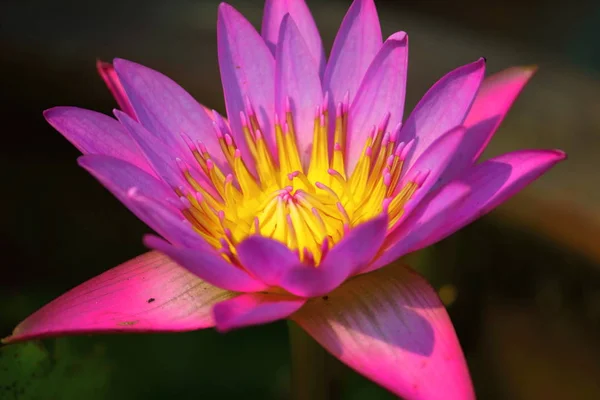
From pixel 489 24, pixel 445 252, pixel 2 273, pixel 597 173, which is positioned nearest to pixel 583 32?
pixel 489 24

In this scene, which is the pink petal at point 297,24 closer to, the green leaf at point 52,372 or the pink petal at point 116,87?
the pink petal at point 116,87

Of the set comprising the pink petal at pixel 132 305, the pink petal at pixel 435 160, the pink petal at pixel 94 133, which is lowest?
the pink petal at pixel 132 305

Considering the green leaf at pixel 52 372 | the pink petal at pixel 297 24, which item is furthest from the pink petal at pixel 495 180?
the green leaf at pixel 52 372

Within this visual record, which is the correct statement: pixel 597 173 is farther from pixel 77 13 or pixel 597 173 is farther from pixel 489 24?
pixel 77 13

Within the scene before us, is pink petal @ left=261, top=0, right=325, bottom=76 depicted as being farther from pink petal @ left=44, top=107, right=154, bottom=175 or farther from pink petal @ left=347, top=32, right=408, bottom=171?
pink petal @ left=44, top=107, right=154, bottom=175

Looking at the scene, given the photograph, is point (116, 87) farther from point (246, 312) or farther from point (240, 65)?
point (246, 312)

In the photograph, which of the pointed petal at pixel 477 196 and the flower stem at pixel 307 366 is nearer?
the pointed petal at pixel 477 196

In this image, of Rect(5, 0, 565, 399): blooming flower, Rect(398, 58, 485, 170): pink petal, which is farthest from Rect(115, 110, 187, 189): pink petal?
Rect(398, 58, 485, 170): pink petal

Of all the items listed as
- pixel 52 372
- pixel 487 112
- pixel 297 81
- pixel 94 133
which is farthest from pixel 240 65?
pixel 52 372
